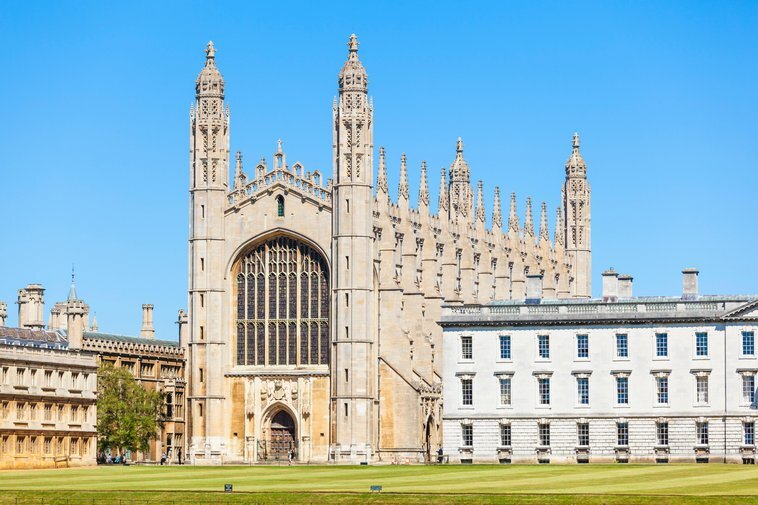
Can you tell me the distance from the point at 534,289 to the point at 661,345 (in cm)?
1113

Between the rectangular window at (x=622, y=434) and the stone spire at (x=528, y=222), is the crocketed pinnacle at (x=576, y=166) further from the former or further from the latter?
the rectangular window at (x=622, y=434)

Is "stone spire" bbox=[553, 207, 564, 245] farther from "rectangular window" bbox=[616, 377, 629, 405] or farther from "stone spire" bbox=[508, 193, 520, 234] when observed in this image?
"rectangular window" bbox=[616, 377, 629, 405]

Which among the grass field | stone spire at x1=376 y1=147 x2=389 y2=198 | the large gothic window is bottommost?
the grass field

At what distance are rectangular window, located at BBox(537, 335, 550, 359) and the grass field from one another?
32.8ft

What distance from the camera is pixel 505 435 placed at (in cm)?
11100

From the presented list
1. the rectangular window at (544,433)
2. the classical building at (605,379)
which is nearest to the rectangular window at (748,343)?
the classical building at (605,379)

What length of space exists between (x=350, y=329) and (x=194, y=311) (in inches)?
427

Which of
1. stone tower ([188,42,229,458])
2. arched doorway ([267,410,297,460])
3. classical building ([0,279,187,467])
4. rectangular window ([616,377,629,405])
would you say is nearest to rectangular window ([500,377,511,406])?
rectangular window ([616,377,629,405])

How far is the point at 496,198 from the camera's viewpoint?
152 m

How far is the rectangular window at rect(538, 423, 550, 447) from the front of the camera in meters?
110

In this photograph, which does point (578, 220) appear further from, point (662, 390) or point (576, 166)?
point (662, 390)

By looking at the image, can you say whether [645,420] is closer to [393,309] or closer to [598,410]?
[598,410]

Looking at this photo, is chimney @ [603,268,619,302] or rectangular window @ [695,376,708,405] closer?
rectangular window @ [695,376,708,405]

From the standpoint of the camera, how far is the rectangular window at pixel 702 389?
10694 cm
